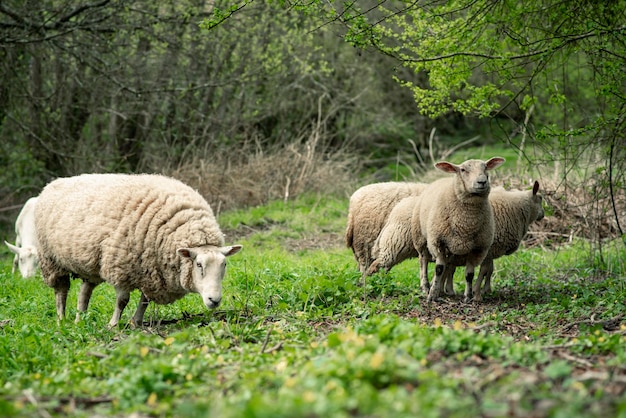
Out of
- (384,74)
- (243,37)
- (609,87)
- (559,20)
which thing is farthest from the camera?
(384,74)

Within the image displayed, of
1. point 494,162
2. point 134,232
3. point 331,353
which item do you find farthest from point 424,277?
point 331,353

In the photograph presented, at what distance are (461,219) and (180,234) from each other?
3051mm

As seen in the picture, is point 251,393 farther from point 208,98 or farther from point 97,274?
point 208,98

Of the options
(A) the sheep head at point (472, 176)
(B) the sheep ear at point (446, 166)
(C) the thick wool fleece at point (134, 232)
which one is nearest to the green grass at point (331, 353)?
(C) the thick wool fleece at point (134, 232)

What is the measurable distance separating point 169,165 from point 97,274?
919 cm

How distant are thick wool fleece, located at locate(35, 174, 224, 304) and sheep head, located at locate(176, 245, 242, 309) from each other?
108 millimetres

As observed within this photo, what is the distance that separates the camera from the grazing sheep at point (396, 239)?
8828mm

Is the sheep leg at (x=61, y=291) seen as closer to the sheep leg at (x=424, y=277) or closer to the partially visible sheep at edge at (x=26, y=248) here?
the partially visible sheep at edge at (x=26, y=248)

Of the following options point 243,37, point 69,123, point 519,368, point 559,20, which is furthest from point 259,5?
point 519,368

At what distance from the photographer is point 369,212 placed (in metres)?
9.66

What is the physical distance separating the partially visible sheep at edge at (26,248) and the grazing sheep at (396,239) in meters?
4.85

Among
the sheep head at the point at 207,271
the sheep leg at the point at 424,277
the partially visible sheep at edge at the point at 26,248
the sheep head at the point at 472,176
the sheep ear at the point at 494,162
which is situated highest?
the sheep ear at the point at 494,162

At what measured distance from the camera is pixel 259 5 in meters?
17.0

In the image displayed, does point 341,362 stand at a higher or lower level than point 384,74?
lower
